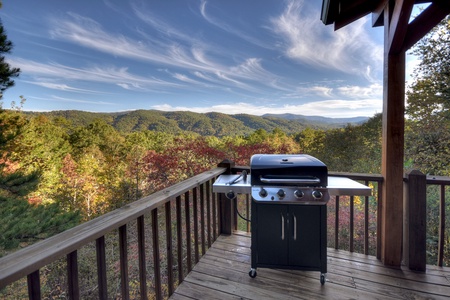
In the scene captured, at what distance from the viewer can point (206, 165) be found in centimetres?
755

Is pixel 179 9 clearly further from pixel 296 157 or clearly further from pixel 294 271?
pixel 294 271

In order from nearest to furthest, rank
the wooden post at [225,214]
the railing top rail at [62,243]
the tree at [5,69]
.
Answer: the railing top rail at [62,243] → the wooden post at [225,214] → the tree at [5,69]

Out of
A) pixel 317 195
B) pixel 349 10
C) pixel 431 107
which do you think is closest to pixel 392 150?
pixel 317 195

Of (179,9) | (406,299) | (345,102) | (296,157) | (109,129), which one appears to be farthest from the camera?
(109,129)

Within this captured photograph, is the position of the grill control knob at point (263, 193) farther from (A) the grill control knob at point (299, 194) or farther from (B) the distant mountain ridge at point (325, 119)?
(B) the distant mountain ridge at point (325, 119)

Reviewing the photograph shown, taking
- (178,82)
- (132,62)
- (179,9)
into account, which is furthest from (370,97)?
(132,62)

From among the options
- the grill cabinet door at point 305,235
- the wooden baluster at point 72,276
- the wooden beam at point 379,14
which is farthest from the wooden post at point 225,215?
the wooden beam at point 379,14

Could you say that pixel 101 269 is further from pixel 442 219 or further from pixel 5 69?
pixel 5 69

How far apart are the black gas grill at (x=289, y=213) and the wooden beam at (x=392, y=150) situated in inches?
27.2

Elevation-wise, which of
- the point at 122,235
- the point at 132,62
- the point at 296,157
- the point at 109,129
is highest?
the point at 132,62

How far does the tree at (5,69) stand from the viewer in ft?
16.5

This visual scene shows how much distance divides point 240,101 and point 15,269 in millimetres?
13596

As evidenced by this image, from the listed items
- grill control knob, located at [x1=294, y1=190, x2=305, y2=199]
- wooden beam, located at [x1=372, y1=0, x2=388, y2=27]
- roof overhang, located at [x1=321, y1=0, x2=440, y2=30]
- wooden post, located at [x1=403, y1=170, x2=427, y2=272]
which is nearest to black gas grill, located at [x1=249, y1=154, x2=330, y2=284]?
grill control knob, located at [x1=294, y1=190, x2=305, y2=199]

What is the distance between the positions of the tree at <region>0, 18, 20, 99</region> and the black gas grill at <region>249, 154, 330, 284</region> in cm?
640
